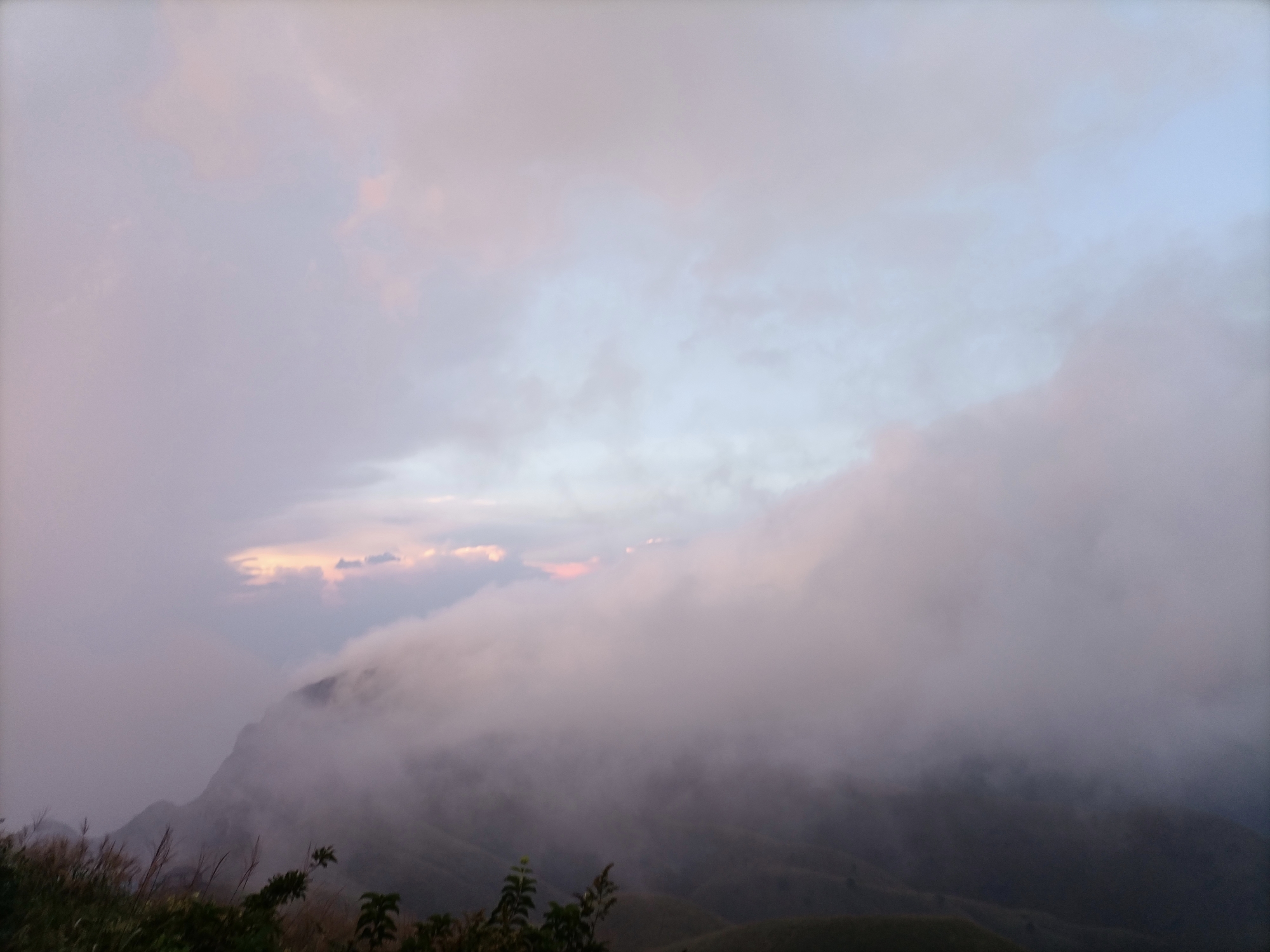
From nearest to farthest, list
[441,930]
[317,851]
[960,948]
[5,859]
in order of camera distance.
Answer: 1. [441,930]
2. [317,851]
3. [5,859]
4. [960,948]

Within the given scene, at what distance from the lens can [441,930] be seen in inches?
410

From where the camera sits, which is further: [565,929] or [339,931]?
[339,931]

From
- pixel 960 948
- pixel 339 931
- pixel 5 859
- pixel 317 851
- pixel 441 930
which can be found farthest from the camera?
pixel 960 948

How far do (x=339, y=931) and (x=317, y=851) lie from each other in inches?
128

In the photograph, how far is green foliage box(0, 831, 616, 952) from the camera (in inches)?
390

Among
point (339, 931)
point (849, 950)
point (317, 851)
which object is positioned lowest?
point (849, 950)

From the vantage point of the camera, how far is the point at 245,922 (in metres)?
10.1

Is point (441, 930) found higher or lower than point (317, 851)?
lower

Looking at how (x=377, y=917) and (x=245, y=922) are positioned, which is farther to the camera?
(x=377, y=917)

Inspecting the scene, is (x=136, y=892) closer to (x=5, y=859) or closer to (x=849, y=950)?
(x=5, y=859)

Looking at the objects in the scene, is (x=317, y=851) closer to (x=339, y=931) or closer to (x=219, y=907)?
(x=219, y=907)

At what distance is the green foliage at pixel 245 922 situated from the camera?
9914 mm

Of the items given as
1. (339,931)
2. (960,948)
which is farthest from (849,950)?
(339,931)

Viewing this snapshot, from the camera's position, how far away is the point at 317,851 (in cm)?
1179
